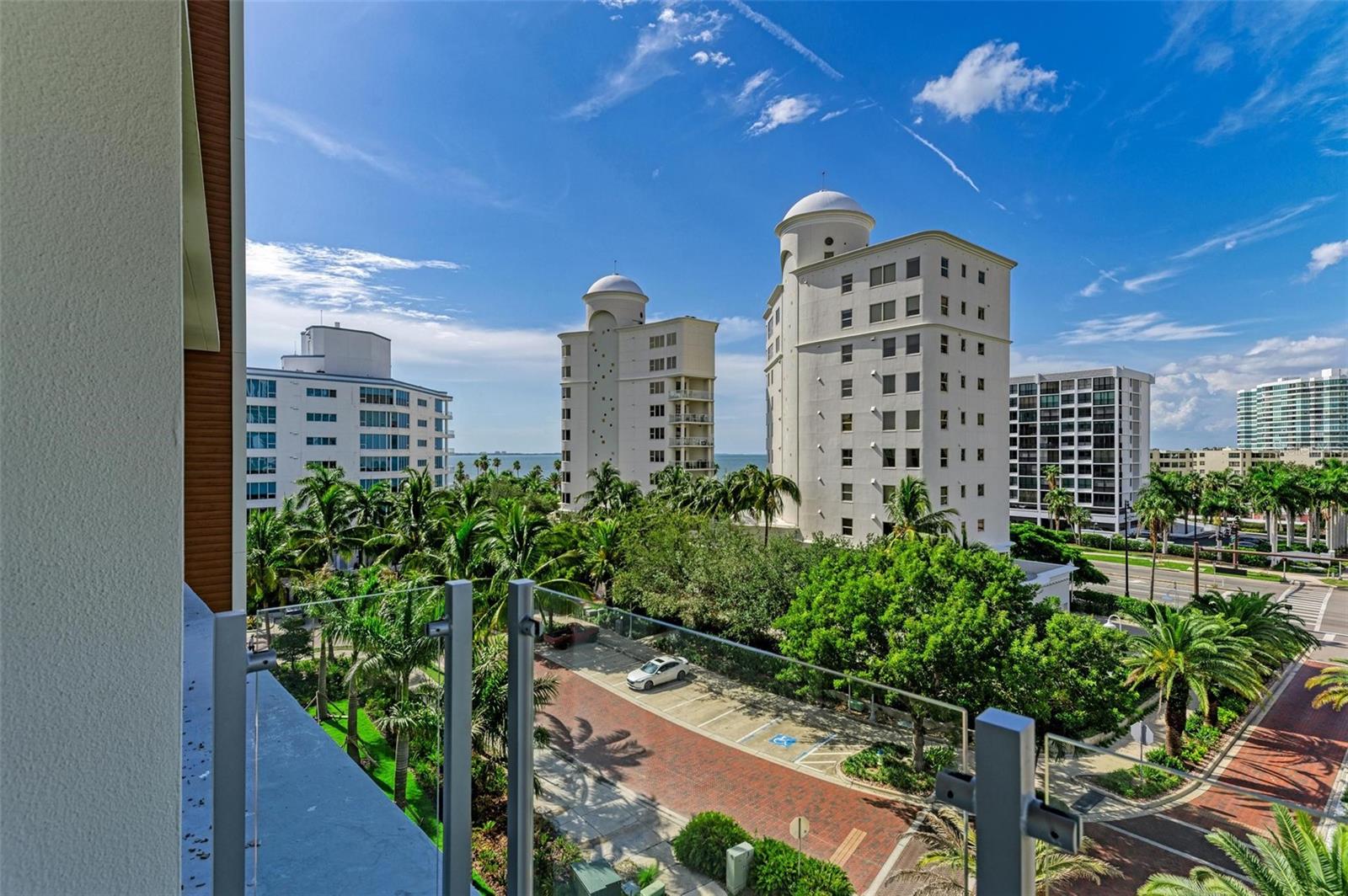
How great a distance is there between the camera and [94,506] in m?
1.00

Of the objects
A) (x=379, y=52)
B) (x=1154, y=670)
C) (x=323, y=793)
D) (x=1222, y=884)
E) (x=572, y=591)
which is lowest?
(x=1154, y=670)

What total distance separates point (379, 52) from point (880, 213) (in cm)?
2880

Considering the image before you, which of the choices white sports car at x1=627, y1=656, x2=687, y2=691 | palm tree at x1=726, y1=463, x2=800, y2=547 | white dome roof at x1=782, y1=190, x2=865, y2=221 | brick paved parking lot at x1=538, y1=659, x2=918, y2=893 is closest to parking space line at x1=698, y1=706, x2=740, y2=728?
brick paved parking lot at x1=538, y1=659, x2=918, y2=893

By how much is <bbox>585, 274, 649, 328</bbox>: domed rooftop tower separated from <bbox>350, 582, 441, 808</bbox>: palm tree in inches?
1848

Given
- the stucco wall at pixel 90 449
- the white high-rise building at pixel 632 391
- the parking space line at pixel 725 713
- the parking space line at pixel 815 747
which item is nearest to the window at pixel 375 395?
the white high-rise building at pixel 632 391

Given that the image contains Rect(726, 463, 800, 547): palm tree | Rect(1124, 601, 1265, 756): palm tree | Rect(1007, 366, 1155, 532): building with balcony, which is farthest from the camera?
Rect(1007, 366, 1155, 532): building with balcony

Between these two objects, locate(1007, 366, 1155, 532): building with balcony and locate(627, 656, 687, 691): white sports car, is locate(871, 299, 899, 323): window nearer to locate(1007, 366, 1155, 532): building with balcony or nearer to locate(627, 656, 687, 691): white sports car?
locate(627, 656, 687, 691): white sports car

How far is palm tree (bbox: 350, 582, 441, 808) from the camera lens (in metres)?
2.58

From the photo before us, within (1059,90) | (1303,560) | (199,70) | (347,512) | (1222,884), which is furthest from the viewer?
(1303,560)

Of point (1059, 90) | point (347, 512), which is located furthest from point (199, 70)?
point (1059, 90)

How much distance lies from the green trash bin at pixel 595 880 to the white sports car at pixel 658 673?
0.72m

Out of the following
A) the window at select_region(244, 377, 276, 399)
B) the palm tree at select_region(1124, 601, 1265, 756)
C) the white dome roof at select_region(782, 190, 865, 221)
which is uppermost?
the white dome roof at select_region(782, 190, 865, 221)

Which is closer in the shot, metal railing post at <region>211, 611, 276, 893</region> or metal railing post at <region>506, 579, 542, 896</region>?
metal railing post at <region>211, 611, 276, 893</region>

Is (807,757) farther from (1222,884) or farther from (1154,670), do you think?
(1154,670)
